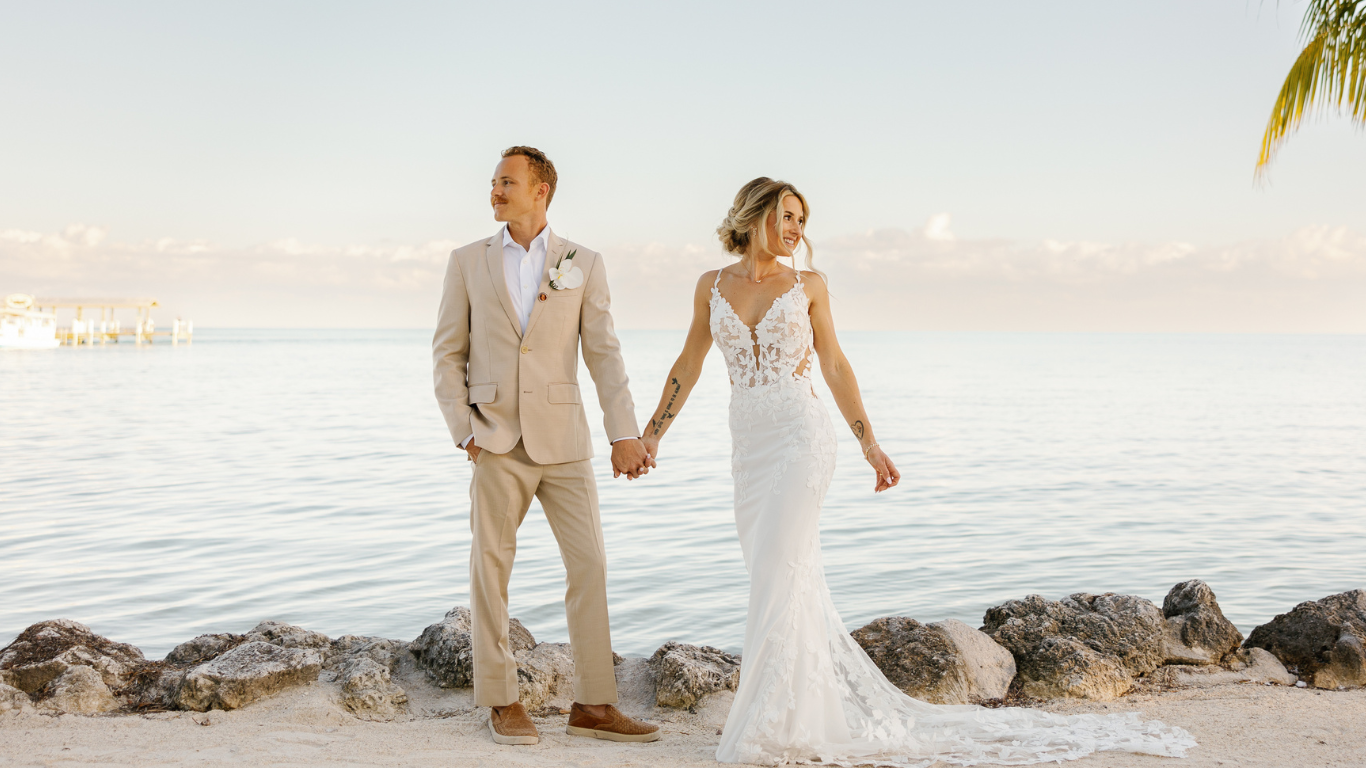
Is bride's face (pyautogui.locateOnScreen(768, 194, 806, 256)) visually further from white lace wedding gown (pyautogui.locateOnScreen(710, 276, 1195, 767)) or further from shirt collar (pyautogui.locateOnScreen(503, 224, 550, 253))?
shirt collar (pyautogui.locateOnScreen(503, 224, 550, 253))

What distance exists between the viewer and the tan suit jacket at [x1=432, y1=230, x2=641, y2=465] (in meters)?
3.70

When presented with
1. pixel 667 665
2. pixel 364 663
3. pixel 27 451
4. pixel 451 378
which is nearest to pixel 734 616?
pixel 667 665

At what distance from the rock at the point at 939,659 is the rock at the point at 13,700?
3511 millimetres

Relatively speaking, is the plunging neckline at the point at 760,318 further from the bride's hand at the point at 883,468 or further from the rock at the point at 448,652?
the rock at the point at 448,652

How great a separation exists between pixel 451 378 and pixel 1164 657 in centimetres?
361

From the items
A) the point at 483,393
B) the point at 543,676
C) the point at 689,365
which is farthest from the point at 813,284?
the point at 543,676

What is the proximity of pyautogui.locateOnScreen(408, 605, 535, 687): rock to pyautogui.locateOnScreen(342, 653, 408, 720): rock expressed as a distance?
7.3 inches

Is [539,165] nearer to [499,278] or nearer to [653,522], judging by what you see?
[499,278]

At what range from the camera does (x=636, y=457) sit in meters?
3.81

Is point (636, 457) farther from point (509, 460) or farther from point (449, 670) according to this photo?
point (449, 670)

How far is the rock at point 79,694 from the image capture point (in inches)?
155

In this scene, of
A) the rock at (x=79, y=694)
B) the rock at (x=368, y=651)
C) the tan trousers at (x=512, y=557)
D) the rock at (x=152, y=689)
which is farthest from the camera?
the rock at (x=368, y=651)

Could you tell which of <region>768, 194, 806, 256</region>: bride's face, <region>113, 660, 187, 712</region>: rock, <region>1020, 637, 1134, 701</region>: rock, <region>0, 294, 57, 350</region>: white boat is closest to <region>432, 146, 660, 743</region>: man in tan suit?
<region>768, 194, 806, 256</region>: bride's face

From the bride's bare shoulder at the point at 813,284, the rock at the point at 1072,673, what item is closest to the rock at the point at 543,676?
the bride's bare shoulder at the point at 813,284
